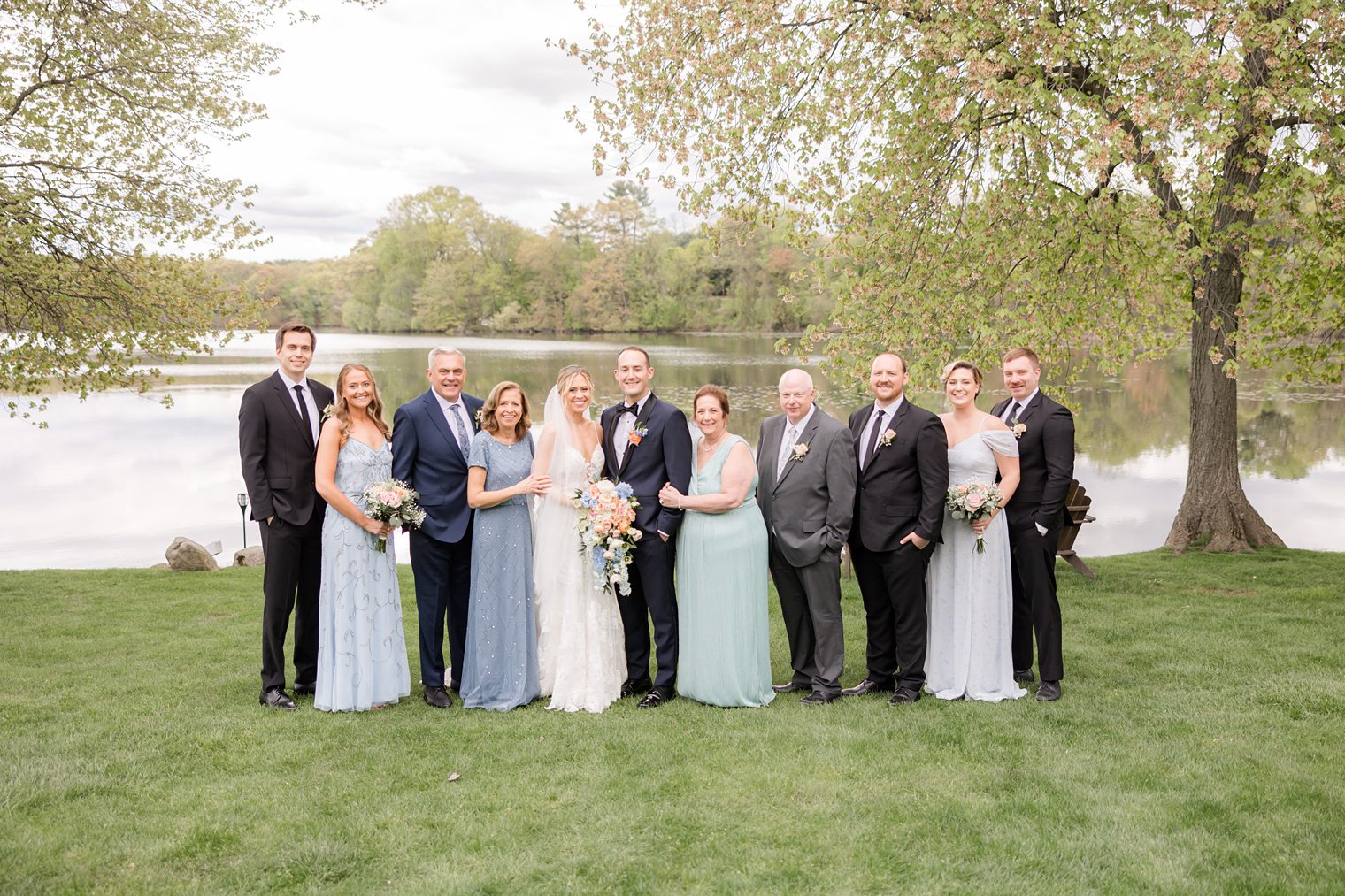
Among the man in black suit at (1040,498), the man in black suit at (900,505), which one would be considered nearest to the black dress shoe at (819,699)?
the man in black suit at (900,505)

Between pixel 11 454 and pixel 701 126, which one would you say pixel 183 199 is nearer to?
pixel 701 126

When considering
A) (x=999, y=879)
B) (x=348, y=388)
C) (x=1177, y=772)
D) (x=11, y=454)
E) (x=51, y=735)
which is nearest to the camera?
(x=999, y=879)

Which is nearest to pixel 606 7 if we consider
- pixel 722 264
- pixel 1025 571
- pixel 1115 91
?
pixel 1115 91

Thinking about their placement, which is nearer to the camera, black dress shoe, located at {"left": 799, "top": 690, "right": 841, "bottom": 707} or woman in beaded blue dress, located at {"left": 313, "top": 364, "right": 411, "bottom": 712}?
woman in beaded blue dress, located at {"left": 313, "top": 364, "right": 411, "bottom": 712}

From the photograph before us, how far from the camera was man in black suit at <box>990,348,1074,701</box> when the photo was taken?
605 cm

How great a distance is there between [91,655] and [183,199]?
648 centimetres

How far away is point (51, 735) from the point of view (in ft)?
18.1

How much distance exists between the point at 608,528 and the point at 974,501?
230cm

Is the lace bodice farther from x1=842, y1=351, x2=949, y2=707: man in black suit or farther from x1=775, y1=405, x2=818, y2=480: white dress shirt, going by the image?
x1=842, y1=351, x2=949, y2=707: man in black suit

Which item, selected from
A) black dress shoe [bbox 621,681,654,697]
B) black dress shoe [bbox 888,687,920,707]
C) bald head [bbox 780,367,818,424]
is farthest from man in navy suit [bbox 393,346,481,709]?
black dress shoe [bbox 888,687,920,707]

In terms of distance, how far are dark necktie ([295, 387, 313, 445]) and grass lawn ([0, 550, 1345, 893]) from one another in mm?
1833

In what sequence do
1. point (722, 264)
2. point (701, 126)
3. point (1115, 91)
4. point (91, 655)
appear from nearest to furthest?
point (91, 655), point (1115, 91), point (701, 126), point (722, 264)

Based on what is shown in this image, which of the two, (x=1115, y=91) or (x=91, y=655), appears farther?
(x=1115, y=91)

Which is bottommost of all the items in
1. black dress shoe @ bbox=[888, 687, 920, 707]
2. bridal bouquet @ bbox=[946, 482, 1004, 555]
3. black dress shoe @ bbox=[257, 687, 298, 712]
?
black dress shoe @ bbox=[257, 687, 298, 712]
